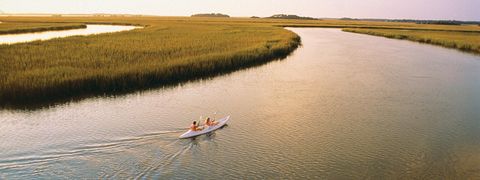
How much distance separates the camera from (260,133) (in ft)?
45.3

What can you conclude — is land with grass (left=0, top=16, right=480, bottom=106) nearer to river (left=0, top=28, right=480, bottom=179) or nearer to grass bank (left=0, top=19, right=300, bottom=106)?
Result: grass bank (left=0, top=19, right=300, bottom=106)

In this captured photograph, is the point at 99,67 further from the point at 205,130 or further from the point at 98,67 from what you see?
the point at 205,130

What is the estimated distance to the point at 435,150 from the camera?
12500 mm

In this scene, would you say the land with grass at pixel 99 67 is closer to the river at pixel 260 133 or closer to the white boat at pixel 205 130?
the river at pixel 260 133

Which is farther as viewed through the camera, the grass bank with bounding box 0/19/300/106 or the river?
the grass bank with bounding box 0/19/300/106

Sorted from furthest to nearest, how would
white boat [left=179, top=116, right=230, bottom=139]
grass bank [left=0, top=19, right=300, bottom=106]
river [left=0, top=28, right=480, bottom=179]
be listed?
1. grass bank [left=0, top=19, right=300, bottom=106]
2. white boat [left=179, top=116, right=230, bottom=139]
3. river [left=0, top=28, right=480, bottom=179]

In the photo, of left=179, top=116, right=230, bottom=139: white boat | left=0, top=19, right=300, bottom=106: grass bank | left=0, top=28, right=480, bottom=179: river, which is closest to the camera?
left=0, top=28, right=480, bottom=179: river

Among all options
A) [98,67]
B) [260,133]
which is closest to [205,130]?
[260,133]

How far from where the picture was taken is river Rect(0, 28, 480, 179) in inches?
428

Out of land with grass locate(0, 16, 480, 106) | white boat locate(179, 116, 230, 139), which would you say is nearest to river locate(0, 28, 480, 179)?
white boat locate(179, 116, 230, 139)

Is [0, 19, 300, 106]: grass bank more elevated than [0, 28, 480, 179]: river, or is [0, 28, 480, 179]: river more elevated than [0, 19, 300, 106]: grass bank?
[0, 19, 300, 106]: grass bank

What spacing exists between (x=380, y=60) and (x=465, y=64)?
20.2 ft

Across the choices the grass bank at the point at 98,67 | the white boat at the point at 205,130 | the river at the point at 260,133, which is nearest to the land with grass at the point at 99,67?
the grass bank at the point at 98,67

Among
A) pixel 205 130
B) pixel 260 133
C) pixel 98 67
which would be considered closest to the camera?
pixel 205 130
